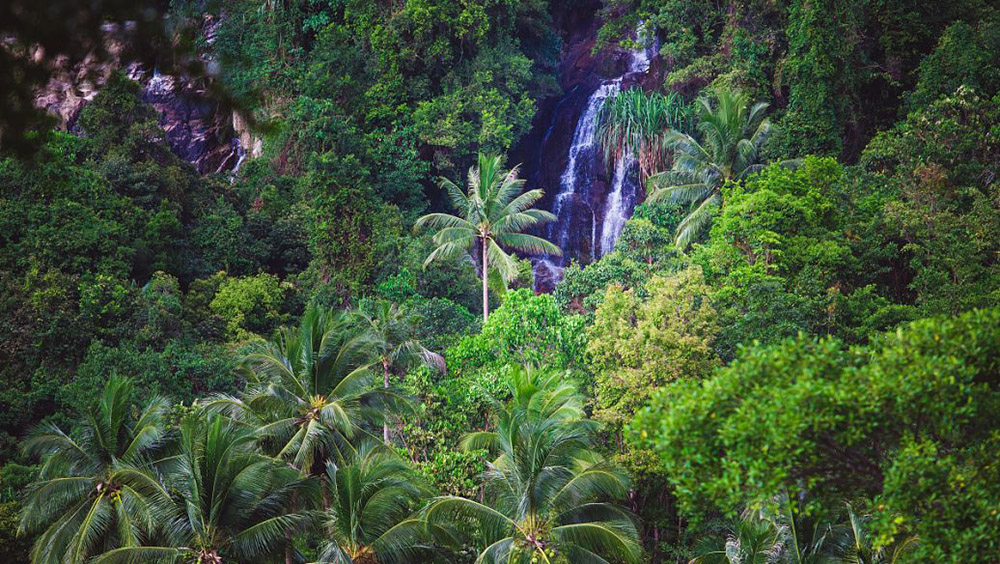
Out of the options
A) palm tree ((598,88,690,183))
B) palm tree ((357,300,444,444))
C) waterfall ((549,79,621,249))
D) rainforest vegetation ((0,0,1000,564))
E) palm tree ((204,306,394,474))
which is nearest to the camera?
rainforest vegetation ((0,0,1000,564))

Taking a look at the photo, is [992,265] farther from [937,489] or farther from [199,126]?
[199,126]

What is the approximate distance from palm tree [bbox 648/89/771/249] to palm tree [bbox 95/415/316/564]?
16984 mm

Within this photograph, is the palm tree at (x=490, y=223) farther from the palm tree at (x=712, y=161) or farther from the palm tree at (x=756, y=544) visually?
the palm tree at (x=756, y=544)

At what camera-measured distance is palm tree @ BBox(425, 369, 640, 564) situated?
15.7 meters

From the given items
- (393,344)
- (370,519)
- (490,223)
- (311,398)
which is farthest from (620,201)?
(370,519)

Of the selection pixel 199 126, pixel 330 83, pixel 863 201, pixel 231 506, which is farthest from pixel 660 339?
pixel 199 126

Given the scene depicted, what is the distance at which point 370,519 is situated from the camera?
642 inches

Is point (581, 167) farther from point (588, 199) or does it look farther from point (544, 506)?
point (544, 506)

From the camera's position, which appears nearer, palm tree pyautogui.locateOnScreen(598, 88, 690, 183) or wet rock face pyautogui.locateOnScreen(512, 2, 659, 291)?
palm tree pyautogui.locateOnScreen(598, 88, 690, 183)

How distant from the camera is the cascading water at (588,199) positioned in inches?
1401

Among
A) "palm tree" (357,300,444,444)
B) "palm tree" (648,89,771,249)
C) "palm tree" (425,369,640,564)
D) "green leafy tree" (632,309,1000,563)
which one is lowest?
"palm tree" (425,369,640,564)

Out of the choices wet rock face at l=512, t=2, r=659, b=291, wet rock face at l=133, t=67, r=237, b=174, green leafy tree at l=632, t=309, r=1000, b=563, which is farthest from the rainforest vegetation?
wet rock face at l=133, t=67, r=237, b=174

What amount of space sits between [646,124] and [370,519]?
22.2 meters

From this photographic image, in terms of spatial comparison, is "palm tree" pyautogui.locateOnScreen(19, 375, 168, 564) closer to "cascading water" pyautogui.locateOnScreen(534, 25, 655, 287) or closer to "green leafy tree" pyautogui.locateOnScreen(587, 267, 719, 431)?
"green leafy tree" pyautogui.locateOnScreen(587, 267, 719, 431)
